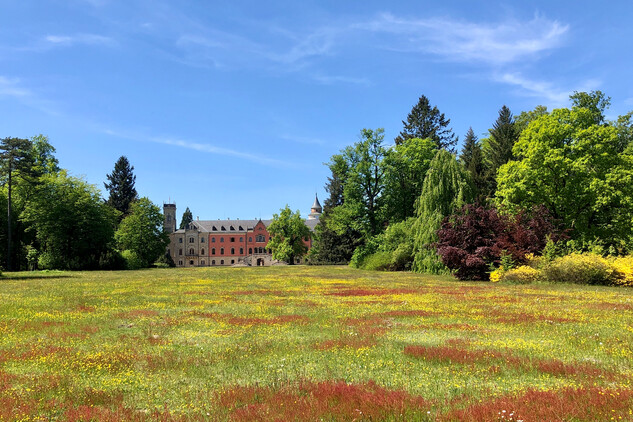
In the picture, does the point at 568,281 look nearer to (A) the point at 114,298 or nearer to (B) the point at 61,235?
(A) the point at 114,298

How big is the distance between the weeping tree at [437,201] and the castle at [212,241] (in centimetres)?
9949

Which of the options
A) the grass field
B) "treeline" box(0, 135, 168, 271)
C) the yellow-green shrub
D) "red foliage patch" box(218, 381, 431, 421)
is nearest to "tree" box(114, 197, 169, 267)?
"treeline" box(0, 135, 168, 271)

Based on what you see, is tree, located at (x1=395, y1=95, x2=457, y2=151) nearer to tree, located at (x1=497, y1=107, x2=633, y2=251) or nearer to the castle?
tree, located at (x1=497, y1=107, x2=633, y2=251)

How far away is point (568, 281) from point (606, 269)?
2241mm

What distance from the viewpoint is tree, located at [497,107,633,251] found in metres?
36.5

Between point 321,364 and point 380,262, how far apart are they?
143 ft

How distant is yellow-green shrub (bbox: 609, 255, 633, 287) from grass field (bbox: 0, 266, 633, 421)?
35.2 feet

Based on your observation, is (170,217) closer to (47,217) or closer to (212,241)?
(212,241)

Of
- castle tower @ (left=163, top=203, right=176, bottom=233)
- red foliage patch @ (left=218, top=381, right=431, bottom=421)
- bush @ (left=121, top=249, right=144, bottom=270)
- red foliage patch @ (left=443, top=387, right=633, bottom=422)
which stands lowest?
bush @ (left=121, top=249, right=144, bottom=270)

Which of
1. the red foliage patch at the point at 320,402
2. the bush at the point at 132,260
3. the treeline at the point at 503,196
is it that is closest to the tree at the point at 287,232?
the bush at the point at 132,260

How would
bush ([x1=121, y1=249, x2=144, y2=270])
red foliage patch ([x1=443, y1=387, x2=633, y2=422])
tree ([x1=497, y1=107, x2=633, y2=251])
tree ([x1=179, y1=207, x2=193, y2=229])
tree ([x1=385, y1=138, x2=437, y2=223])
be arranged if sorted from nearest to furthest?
red foliage patch ([x1=443, y1=387, x2=633, y2=422]) < tree ([x1=497, y1=107, x2=633, y2=251]) < tree ([x1=385, y1=138, x2=437, y2=223]) < bush ([x1=121, y1=249, x2=144, y2=270]) < tree ([x1=179, y1=207, x2=193, y2=229])

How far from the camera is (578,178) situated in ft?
123

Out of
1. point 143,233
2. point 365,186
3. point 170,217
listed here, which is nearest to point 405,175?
point 365,186

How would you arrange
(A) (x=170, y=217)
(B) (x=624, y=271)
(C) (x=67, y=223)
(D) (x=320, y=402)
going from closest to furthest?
1. (D) (x=320, y=402)
2. (B) (x=624, y=271)
3. (C) (x=67, y=223)
4. (A) (x=170, y=217)
